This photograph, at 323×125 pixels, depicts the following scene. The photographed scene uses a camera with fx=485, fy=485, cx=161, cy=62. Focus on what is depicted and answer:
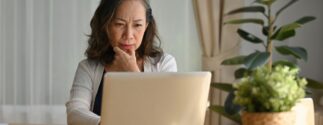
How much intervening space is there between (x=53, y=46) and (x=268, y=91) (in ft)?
8.75

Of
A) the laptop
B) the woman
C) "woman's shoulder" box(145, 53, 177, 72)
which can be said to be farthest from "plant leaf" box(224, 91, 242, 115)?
"woman's shoulder" box(145, 53, 177, 72)

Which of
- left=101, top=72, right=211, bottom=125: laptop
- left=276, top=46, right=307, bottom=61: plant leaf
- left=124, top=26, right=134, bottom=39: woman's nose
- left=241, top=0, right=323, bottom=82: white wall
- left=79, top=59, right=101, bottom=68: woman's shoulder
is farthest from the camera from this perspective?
left=241, top=0, right=323, bottom=82: white wall

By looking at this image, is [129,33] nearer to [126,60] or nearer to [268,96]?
[126,60]

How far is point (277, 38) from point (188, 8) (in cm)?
233

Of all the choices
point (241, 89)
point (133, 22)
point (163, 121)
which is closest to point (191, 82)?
point (163, 121)

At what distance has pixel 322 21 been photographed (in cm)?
332

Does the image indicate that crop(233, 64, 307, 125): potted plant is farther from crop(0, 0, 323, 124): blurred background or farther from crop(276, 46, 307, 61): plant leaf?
crop(0, 0, 323, 124): blurred background

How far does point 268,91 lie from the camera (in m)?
0.98

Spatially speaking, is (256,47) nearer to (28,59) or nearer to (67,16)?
(67,16)

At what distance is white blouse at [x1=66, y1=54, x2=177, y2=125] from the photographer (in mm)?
1525

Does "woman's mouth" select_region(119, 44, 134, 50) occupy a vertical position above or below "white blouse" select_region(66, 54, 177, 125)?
above

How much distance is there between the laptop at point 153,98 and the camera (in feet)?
3.92

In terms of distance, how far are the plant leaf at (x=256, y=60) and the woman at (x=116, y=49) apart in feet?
2.33

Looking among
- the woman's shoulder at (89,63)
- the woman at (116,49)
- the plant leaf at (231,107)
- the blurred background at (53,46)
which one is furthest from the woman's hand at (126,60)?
the blurred background at (53,46)
